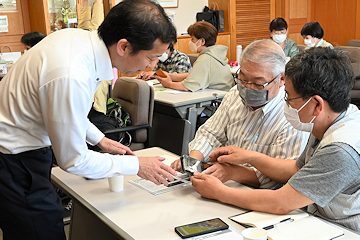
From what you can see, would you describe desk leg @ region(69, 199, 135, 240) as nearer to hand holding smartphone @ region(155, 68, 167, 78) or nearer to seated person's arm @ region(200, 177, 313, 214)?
seated person's arm @ region(200, 177, 313, 214)

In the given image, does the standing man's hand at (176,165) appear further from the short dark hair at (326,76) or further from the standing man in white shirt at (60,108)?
the short dark hair at (326,76)

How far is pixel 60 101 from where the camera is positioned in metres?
1.16

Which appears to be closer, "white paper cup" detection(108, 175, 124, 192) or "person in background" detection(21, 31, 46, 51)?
"white paper cup" detection(108, 175, 124, 192)

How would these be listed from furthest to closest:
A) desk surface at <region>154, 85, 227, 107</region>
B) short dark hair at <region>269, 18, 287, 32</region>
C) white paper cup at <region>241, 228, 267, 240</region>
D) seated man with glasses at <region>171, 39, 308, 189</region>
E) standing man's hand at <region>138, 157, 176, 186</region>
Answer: short dark hair at <region>269, 18, 287, 32</region> < desk surface at <region>154, 85, 227, 107</region> < seated man with glasses at <region>171, 39, 308, 189</region> < standing man's hand at <region>138, 157, 176, 186</region> < white paper cup at <region>241, 228, 267, 240</region>

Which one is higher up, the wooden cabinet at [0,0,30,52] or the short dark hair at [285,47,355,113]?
the wooden cabinet at [0,0,30,52]

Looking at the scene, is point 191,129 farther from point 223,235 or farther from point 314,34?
point 314,34

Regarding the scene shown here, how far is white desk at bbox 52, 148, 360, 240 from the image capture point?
120 centimetres

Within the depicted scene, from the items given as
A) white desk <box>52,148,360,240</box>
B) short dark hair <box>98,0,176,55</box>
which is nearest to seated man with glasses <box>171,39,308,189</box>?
white desk <box>52,148,360,240</box>

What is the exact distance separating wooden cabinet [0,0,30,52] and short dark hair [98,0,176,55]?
4544 millimetres

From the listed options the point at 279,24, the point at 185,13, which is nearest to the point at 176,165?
the point at 279,24

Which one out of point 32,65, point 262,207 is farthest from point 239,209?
point 32,65

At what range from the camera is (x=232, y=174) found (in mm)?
1602

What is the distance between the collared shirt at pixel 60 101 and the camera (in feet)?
3.84

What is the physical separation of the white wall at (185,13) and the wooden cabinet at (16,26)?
2.43 meters
